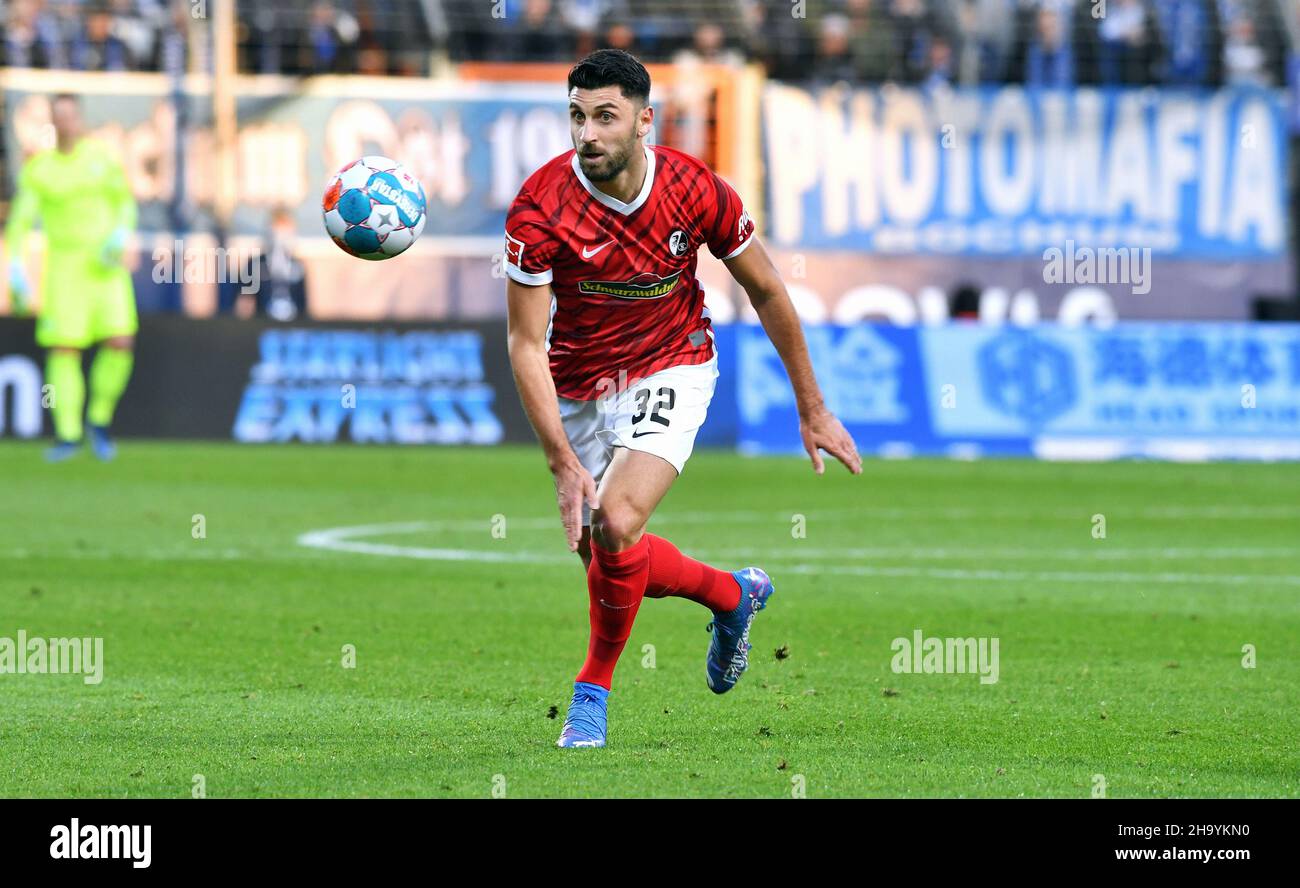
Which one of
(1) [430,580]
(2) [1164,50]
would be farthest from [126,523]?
(2) [1164,50]

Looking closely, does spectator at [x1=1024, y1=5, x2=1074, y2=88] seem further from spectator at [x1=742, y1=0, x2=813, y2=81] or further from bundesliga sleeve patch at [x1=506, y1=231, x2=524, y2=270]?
bundesliga sleeve patch at [x1=506, y1=231, x2=524, y2=270]

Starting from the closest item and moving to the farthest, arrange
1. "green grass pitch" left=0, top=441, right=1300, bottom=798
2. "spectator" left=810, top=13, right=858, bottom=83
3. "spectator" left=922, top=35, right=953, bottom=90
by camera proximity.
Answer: "green grass pitch" left=0, top=441, right=1300, bottom=798
"spectator" left=922, top=35, right=953, bottom=90
"spectator" left=810, top=13, right=858, bottom=83

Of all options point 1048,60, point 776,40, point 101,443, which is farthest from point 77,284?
point 1048,60

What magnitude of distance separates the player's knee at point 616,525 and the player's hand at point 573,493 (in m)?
0.28

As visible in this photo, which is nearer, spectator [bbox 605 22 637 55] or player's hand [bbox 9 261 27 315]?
player's hand [bbox 9 261 27 315]

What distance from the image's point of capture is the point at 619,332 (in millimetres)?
6762

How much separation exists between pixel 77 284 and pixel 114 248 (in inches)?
33.6

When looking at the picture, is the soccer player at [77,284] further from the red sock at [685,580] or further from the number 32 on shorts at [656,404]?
the number 32 on shorts at [656,404]

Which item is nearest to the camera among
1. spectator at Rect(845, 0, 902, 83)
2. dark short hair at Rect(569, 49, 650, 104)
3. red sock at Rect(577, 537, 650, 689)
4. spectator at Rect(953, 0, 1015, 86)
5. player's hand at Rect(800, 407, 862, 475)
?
dark short hair at Rect(569, 49, 650, 104)

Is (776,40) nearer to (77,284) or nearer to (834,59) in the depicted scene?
(834,59)

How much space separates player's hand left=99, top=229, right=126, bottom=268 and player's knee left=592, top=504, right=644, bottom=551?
1233cm

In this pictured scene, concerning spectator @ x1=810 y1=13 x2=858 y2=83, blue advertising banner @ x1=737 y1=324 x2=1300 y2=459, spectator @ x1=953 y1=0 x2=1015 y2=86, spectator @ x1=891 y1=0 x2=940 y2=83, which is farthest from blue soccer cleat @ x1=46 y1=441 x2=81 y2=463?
spectator @ x1=953 y1=0 x2=1015 y2=86

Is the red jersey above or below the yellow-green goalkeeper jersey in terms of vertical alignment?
above

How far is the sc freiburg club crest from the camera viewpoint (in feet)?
21.7
